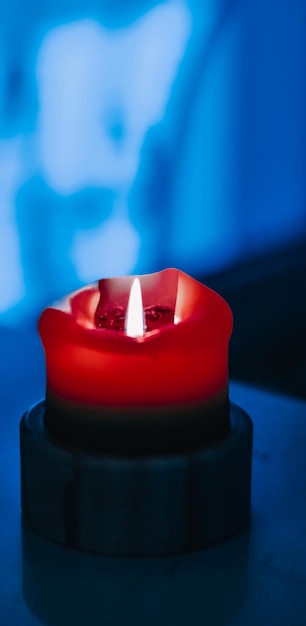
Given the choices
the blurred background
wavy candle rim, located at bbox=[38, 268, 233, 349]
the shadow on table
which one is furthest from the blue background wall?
the shadow on table

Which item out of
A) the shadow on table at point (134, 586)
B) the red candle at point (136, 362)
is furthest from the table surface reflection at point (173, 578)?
the red candle at point (136, 362)

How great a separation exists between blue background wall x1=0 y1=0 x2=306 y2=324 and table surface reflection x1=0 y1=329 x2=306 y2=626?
67 centimetres

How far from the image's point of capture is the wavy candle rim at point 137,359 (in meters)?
0.56

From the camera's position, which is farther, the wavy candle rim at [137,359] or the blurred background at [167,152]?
the blurred background at [167,152]

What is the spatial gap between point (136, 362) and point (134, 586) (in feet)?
0.51

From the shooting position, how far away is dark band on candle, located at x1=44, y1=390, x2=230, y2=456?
0.56 meters

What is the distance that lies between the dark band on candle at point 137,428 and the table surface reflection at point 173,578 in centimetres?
8

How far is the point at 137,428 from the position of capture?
562 mm

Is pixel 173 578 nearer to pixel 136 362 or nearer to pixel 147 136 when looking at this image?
pixel 136 362

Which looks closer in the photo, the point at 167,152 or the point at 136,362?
the point at 136,362

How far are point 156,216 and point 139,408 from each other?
0.79 meters

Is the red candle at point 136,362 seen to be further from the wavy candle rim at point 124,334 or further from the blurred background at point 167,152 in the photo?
the blurred background at point 167,152

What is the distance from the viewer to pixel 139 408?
56cm

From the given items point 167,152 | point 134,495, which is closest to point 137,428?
point 134,495
